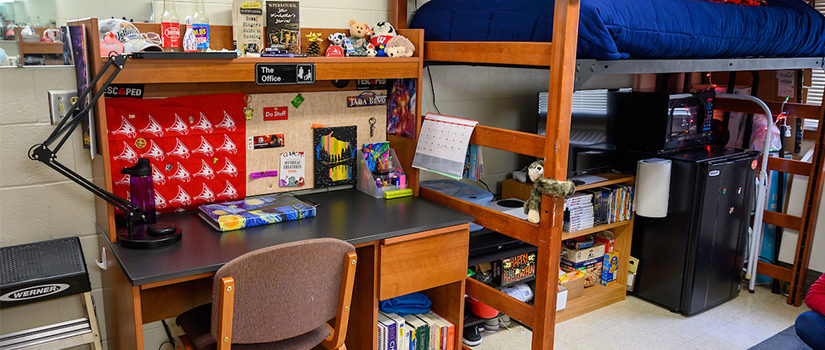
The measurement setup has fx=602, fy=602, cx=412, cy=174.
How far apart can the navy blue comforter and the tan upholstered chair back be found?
1050 millimetres

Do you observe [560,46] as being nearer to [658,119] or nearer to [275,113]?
[275,113]

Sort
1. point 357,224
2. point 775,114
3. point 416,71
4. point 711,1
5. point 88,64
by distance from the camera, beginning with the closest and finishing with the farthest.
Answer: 1. point 88,64
2. point 357,224
3. point 416,71
4. point 711,1
5. point 775,114

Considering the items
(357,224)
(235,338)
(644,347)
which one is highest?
(357,224)

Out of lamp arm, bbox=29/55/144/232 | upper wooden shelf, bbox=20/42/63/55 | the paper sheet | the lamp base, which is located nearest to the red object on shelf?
the paper sheet

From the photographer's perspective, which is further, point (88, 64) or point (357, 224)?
point (357, 224)

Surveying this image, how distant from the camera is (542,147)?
6.90 ft

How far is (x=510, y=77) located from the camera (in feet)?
10.4

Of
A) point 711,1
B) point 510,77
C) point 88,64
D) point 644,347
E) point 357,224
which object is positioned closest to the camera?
point 88,64

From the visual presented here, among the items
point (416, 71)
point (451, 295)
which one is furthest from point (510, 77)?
point (451, 295)

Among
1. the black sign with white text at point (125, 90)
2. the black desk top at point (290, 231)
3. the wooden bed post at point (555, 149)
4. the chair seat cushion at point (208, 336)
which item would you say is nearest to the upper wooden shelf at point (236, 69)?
the black sign with white text at point (125, 90)

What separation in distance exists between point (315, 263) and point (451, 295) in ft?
2.98

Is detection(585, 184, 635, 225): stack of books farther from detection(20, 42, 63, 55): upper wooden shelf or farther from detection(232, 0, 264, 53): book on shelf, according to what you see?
detection(20, 42, 63, 55): upper wooden shelf

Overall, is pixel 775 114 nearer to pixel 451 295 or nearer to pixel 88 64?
pixel 451 295

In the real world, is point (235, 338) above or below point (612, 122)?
below
